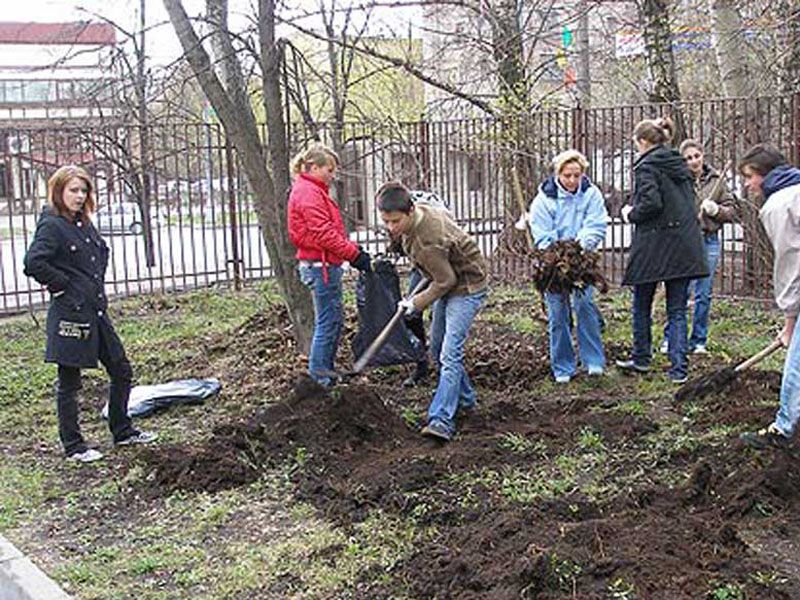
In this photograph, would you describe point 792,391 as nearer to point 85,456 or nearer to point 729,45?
point 85,456

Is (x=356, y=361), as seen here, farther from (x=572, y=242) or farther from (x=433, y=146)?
(x=433, y=146)

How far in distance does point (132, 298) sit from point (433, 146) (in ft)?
15.3

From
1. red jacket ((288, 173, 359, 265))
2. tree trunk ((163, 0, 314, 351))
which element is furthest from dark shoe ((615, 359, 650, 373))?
tree trunk ((163, 0, 314, 351))

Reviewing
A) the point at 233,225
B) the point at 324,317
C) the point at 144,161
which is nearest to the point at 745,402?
the point at 324,317

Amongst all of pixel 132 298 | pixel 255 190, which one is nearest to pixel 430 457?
pixel 255 190

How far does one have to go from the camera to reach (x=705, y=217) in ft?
27.4

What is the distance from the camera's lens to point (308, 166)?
7.24 m

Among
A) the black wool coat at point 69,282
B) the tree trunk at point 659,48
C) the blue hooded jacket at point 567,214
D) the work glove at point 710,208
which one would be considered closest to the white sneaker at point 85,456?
the black wool coat at point 69,282

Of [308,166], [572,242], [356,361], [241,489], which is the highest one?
[308,166]

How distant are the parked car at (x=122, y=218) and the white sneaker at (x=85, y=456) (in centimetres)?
680

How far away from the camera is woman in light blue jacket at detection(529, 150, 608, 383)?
763 centimetres

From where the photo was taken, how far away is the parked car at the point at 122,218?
16141 millimetres

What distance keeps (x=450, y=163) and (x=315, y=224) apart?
24.7ft

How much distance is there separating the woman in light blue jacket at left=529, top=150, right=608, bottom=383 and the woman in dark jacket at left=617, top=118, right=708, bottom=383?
30 centimetres
